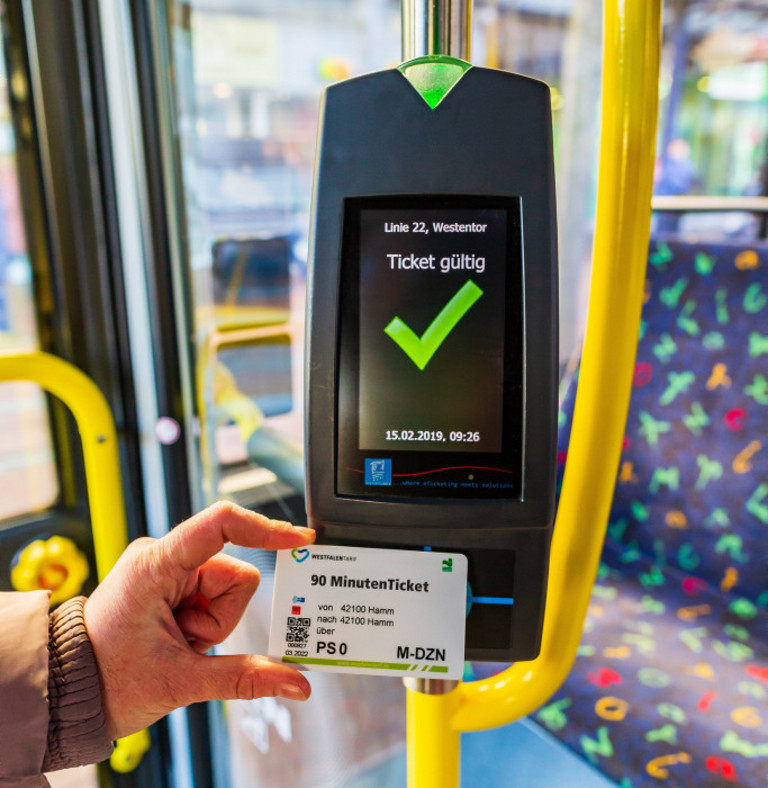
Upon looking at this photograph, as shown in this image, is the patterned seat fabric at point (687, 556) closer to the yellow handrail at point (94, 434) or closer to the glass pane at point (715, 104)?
the yellow handrail at point (94, 434)


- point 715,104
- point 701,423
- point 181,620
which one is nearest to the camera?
point 181,620

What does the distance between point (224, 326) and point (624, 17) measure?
38.9 inches

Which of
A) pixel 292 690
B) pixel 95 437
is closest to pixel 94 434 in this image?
pixel 95 437

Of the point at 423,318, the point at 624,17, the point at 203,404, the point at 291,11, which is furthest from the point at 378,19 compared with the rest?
the point at 423,318

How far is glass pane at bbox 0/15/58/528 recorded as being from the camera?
117 centimetres

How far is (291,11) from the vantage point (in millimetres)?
1498

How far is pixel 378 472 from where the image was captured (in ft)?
1.89

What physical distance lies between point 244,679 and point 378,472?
0.20 meters

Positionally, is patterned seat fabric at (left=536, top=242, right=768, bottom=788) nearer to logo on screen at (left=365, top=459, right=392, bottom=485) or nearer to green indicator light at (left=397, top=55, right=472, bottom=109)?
logo on screen at (left=365, top=459, right=392, bottom=485)

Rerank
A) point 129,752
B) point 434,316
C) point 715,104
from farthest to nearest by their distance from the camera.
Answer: point 715,104
point 129,752
point 434,316

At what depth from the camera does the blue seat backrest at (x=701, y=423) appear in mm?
1549

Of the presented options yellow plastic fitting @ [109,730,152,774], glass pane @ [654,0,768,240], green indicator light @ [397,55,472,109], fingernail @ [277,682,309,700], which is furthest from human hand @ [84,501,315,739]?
glass pane @ [654,0,768,240]

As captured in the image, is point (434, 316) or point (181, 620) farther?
point (181, 620)

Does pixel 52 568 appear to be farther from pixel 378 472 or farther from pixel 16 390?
pixel 378 472
